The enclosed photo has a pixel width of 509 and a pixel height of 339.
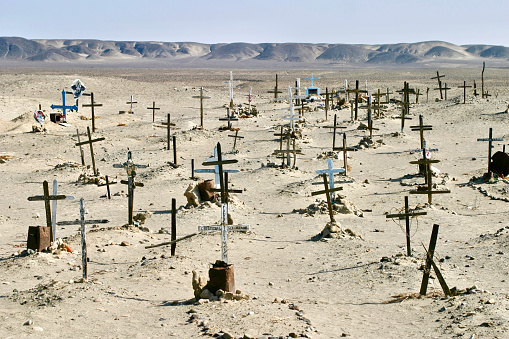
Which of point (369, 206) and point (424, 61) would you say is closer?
point (369, 206)

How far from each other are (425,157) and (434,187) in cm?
114

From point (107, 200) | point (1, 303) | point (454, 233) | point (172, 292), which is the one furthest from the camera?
point (107, 200)

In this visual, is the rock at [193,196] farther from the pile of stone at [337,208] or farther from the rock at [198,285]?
the rock at [198,285]

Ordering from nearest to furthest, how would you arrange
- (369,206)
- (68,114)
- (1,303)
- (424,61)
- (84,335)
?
(84,335) → (1,303) → (369,206) → (68,114) → (424,61)

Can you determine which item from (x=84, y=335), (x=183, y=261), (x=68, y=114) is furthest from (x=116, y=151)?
(x=84, y=335)

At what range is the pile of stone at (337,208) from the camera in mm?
17250

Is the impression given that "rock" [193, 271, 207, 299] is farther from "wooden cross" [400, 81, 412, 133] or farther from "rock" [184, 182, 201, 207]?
"wooden cross" [400, 81, 412, 133]

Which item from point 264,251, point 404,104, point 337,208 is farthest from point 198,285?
point 404,104

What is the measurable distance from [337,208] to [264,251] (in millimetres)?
4040

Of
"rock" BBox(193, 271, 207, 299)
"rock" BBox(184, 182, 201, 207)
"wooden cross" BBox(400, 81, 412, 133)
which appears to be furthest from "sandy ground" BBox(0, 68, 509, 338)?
"wooden cross" BBox(400, 81, 412, 133)

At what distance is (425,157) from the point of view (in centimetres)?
1886

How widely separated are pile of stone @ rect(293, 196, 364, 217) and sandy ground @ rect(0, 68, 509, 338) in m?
0.16

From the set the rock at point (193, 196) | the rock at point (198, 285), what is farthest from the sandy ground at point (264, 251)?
the rock at point (193, 196)

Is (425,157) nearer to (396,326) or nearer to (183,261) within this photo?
(183,261)
